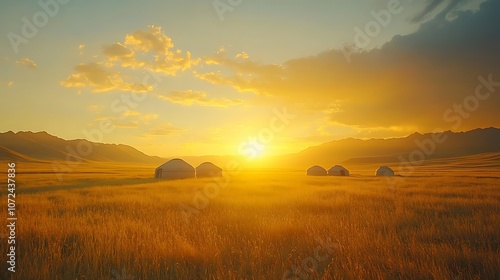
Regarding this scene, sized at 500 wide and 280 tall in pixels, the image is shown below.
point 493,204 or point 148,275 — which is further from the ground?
point 148,275

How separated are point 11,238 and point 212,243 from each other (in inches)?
161

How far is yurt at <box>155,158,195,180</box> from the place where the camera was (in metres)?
44.7

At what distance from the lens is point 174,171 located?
148 feet

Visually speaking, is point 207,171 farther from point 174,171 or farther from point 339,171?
point 339,171

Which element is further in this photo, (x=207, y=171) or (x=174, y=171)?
(x=207, y=171)

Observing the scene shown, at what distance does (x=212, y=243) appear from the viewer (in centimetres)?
532

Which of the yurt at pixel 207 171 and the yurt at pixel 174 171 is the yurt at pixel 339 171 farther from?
the yurt at pixel 174 171

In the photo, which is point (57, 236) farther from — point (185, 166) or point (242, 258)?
point (185, 166)

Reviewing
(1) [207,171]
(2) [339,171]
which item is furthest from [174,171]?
(2) [339,171]

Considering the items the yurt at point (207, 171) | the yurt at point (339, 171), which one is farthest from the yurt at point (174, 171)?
the yurt at point (339, 171)

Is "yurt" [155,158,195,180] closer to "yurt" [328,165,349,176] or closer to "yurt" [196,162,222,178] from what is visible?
"yurt" [196,162,222,178]

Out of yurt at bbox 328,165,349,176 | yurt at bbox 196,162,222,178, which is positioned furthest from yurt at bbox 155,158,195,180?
yurt at bbox 328,165,349,176

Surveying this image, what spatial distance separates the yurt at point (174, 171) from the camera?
4466 centimetres

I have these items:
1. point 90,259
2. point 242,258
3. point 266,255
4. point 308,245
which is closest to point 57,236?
point 90,259
